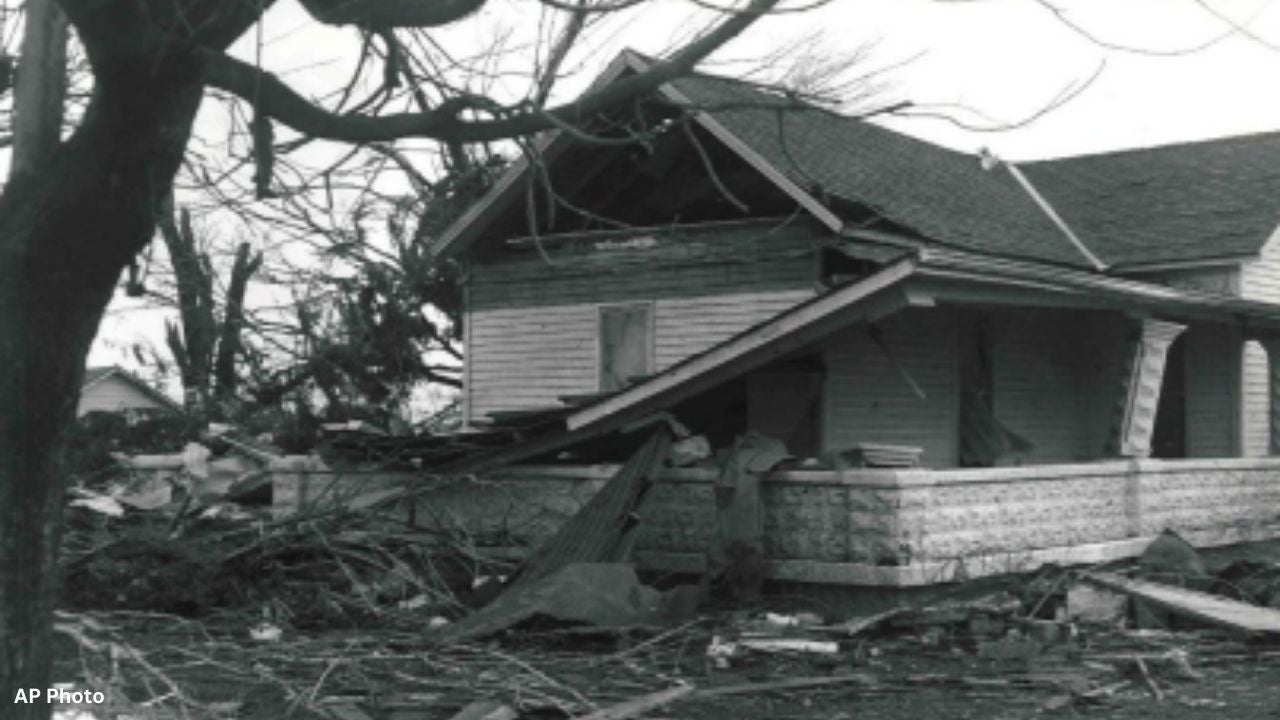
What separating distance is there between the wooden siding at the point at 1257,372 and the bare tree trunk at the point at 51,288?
1910 cm

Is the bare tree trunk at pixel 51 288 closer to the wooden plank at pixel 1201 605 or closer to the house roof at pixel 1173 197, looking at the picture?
the wooden plank at pixel 1201 605

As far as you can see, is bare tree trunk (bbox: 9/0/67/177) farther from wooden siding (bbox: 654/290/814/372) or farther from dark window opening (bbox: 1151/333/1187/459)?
dark window opening (bbox: 1151/333/1187/459)

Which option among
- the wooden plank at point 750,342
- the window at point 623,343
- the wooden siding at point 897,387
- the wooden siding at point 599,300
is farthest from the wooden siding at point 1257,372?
the wooden plank at point 750,342

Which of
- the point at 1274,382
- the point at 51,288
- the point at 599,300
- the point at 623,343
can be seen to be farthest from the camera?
the point at 1274,382

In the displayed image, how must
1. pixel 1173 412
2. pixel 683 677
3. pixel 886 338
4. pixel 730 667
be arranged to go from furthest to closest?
1. pixel 1173 412
2. pixel 886 338
3. pixel 730 667
4. pixel 683 677

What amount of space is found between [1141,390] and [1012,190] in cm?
925

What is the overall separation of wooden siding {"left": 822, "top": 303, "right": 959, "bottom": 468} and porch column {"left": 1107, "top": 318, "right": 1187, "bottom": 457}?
2391 millimetres

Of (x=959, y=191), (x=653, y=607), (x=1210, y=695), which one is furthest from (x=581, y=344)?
(x=1210, y=695)

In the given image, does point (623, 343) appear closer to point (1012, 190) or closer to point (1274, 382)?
point (1012, 190)

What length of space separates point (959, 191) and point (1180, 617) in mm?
11167

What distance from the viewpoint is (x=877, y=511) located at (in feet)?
39.7

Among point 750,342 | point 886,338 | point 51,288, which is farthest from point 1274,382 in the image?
point 51,288

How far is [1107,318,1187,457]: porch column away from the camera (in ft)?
53.4

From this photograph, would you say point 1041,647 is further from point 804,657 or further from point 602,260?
point 602,260
